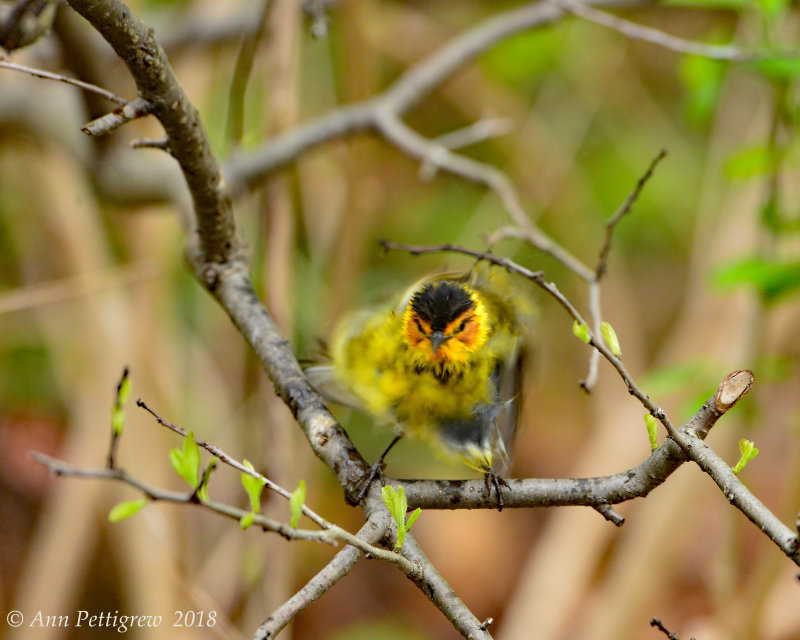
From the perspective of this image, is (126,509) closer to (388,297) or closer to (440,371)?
(440,371)

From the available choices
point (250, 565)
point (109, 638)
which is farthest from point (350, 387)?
point (109, 638)

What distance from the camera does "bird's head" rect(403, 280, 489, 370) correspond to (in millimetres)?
1222

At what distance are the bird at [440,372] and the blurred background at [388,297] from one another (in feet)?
0.25

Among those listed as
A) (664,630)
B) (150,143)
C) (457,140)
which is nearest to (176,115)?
(150,143)

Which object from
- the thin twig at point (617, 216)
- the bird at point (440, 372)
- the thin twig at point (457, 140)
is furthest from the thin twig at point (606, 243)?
the thin twig at point (457, 140)

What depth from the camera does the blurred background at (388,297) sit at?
1.74 metres

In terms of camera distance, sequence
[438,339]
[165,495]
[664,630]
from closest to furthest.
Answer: [165,495] < [664,630] < [438,339]

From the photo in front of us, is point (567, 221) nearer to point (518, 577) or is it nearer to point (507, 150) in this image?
point (507, 150)

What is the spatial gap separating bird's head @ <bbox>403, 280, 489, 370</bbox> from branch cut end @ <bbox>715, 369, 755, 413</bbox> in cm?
54

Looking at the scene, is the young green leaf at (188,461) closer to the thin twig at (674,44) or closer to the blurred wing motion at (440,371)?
the blurred wing motion at (440,371)

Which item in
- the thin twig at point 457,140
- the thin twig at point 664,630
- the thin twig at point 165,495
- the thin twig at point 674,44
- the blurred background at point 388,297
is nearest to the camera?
the thin twig at point 165,495

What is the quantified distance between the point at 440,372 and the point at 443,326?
0.25 ft

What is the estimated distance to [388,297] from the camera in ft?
4.58

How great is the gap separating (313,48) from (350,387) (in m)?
2.43
